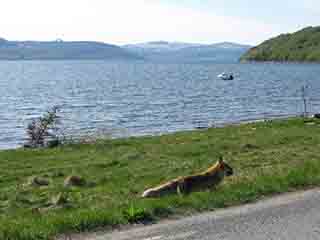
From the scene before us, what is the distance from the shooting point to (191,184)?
11.2m

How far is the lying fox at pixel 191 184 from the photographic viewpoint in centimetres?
1108

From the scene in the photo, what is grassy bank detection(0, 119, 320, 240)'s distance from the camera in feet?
29.9

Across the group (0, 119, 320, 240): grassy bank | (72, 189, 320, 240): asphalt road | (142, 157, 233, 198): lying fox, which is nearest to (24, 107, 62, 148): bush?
(0, 119, 320, 240): grassy bank

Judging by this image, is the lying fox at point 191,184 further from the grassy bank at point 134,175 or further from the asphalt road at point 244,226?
the asphalt road at point 244,226

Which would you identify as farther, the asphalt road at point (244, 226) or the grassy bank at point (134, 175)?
the grassy bank at point (134, 175)

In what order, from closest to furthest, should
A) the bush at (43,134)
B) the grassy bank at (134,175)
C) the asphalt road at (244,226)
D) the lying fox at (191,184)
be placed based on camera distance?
1. the asphalt road at (244,226)
2. the grassy bank at (134,175)
3. the lying fox at (191,184)
4. the bush at (43,134)

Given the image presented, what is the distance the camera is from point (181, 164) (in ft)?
56.2

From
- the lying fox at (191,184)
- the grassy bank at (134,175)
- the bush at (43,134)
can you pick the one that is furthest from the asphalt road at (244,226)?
the bush at (43,134)

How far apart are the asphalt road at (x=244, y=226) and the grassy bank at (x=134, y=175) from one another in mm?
494

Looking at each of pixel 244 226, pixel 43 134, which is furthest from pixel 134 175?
pixel 43 134

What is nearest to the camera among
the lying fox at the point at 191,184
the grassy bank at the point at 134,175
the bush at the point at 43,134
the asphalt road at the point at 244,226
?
the asphalt road at the point at 244,226

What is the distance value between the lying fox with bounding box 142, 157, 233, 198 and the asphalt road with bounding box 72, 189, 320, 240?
150 centimetres

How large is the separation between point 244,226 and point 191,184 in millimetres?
2794

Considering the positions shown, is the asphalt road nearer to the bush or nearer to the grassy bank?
the grassy bank
